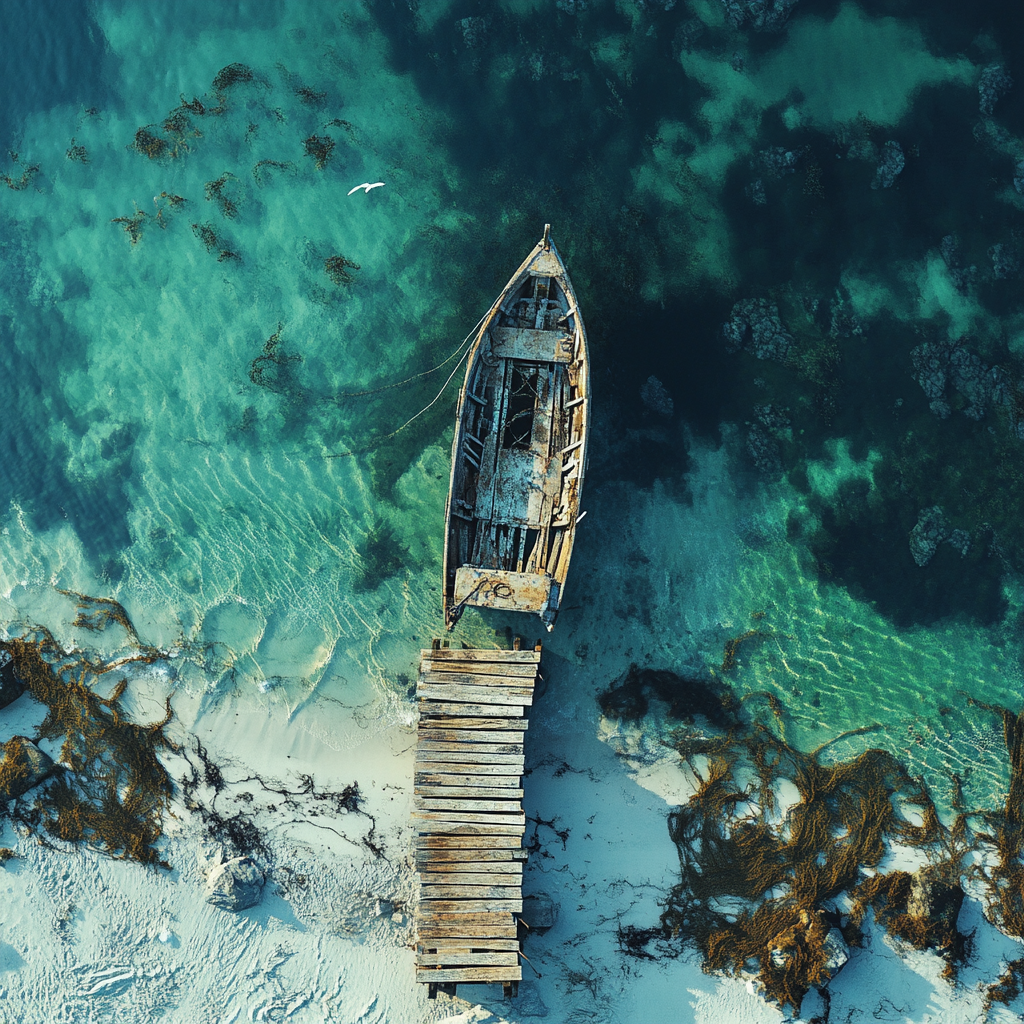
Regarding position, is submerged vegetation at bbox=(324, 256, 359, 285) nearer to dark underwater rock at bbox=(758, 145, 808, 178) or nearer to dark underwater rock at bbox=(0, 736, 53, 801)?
dark underwater rock at bbox=(758, 145, 808, 178)

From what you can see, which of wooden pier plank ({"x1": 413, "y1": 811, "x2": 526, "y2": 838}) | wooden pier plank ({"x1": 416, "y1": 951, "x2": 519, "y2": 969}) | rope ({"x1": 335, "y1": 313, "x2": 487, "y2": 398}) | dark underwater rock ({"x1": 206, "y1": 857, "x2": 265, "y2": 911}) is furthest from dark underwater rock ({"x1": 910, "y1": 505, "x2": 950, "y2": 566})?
dark underwater rock ({"x1": 206, "y1": 857, "x2": 265, "y2": 911})

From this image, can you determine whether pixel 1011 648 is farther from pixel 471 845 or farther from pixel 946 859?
pixel 471 845

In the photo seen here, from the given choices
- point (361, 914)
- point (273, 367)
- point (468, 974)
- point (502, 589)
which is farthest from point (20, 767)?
point (502, 589)

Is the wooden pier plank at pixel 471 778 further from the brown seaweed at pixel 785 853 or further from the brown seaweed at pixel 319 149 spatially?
the brown seaweed at pixel 319 149

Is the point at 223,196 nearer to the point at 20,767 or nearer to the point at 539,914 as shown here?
the point at 20,767

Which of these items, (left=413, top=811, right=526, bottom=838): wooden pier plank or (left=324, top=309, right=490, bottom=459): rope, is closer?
(left=413, top=811, right=526, bottom=838): wooden pier plank

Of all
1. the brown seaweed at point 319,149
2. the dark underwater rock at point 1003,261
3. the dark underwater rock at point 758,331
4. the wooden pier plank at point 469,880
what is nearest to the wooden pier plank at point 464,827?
the wooden pier plank at point 469,880
